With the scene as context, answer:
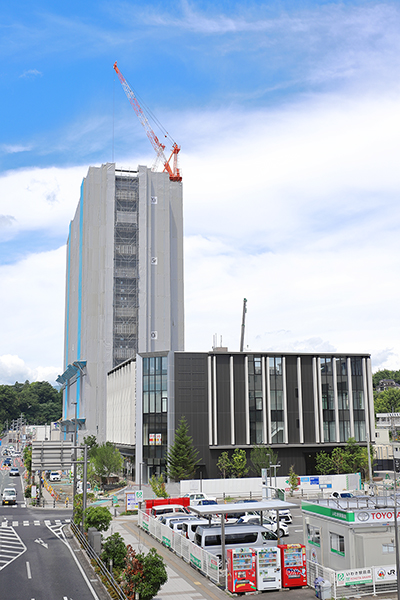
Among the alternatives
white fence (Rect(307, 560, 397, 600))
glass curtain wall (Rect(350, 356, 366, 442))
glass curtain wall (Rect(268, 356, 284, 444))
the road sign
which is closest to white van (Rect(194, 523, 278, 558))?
white fence (Rect(307, 560, 397, 600))

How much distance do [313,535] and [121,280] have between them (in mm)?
107402

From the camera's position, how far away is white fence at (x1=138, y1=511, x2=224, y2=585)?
30747 mm

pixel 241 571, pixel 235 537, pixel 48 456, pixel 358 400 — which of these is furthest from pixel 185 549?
pixel 358 400

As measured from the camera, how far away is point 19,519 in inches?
2271

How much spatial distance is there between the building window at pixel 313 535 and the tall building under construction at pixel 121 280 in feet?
321

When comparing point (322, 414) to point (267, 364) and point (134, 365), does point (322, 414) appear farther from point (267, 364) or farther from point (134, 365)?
point (134, 365)

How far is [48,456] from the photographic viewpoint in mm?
45094

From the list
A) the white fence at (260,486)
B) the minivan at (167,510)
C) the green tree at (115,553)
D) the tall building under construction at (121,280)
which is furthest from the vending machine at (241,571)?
the tall building under construction at (121,280)

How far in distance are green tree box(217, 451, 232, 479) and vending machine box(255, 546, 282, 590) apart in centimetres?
4897

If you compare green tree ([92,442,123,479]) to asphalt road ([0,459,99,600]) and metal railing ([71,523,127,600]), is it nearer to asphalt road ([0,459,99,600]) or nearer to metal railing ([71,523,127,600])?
asphalt road ([0,459,99,600])

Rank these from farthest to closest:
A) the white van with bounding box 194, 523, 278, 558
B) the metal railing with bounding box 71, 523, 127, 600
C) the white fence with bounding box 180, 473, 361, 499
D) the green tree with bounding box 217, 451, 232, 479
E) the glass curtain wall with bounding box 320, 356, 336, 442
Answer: the glass curtain wall with bounding box 320, 356, 336, 442
the green tree with bounding box 217, 451, 232, 479
the white fence with bounding box 180, 473, 361, 499
the white van with bounding box 194, 523, 278, 558
the metal railing with bounding box 71, 523, 127, 600

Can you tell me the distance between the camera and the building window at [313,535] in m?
32.3

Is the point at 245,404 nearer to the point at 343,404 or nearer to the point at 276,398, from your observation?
the point at 276,398

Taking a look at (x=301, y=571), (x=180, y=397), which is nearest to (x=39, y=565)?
(x=301, y=571)
